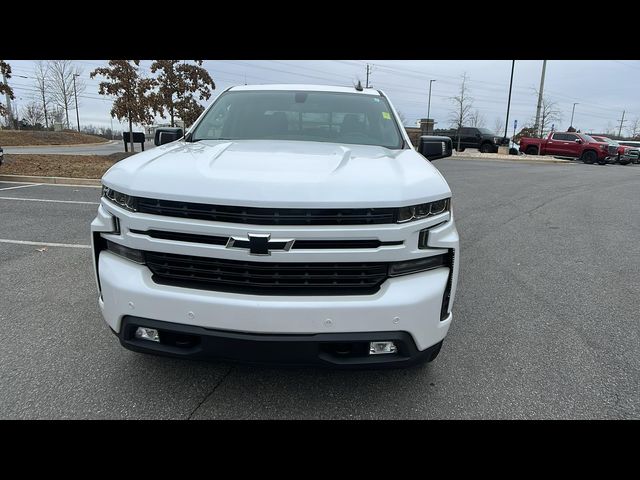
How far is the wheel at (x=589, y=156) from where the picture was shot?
26.4 meters

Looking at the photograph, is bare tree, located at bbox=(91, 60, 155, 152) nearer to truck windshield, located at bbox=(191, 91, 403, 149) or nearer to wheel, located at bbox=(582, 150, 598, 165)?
truck windshield, located at bbox=(191, 91, 403, 149)

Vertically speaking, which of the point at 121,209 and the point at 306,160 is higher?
the point at 306,160

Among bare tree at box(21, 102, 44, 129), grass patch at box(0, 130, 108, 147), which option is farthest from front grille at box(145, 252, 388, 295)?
bare tree at box(21, 102, 44, 129)

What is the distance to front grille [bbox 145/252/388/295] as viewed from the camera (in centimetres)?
208

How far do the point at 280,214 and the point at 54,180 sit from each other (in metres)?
11.1

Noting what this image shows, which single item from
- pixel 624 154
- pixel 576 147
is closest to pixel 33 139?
pixel 576 147

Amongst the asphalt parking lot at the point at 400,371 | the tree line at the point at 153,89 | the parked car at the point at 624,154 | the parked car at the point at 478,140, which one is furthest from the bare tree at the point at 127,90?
the parked car at the point at 624,154

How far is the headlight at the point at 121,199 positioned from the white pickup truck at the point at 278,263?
0.01 metres

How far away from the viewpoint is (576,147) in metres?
27.2

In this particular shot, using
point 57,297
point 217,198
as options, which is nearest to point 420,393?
point 217,198

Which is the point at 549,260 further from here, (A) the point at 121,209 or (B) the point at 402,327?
(A) the point at 121,209

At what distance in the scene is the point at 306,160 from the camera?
2496mm

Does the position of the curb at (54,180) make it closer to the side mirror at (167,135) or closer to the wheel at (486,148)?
the side mirror at (167,135)
